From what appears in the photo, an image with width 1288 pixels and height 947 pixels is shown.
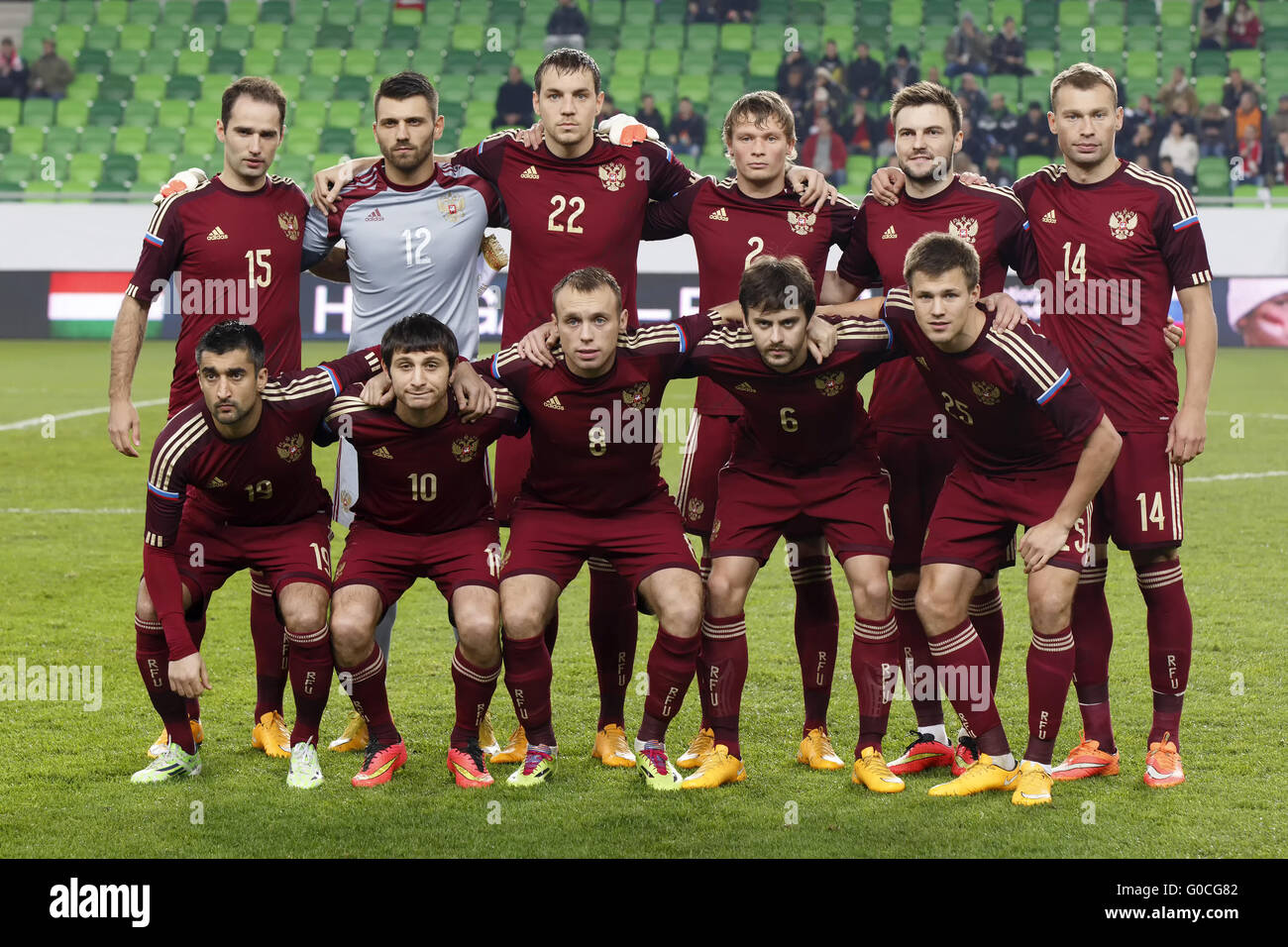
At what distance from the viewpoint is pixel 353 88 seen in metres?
22.9

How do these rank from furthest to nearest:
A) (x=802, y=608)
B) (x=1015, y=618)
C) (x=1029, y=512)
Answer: (x=1015, y=618) → (x=802, y=608) → (x=1029, y=512)

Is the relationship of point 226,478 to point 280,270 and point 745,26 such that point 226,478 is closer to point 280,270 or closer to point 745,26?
point 280,270

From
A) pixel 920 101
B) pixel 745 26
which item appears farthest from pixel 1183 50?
pixel 920 101

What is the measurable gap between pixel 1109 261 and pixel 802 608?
1.53 m

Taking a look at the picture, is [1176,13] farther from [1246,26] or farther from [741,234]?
[741,234]

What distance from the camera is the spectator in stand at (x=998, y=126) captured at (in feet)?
65.4

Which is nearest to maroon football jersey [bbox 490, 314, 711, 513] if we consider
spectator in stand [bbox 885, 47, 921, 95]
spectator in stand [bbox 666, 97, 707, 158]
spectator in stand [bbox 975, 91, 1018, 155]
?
spectator in stand [bbox 666, 97, 707, 158]

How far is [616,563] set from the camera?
5.08m

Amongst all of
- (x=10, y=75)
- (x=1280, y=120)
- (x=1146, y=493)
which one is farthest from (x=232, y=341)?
(x=10, y=75)

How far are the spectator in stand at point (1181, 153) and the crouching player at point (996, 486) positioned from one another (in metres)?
15.8

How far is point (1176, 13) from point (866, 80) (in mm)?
5553

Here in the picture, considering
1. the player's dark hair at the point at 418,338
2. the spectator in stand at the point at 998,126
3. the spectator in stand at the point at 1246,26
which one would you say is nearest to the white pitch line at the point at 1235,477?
the player's dark hair at the point at 418,338

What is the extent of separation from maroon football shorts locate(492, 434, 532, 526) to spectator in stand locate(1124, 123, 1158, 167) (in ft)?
49.9
